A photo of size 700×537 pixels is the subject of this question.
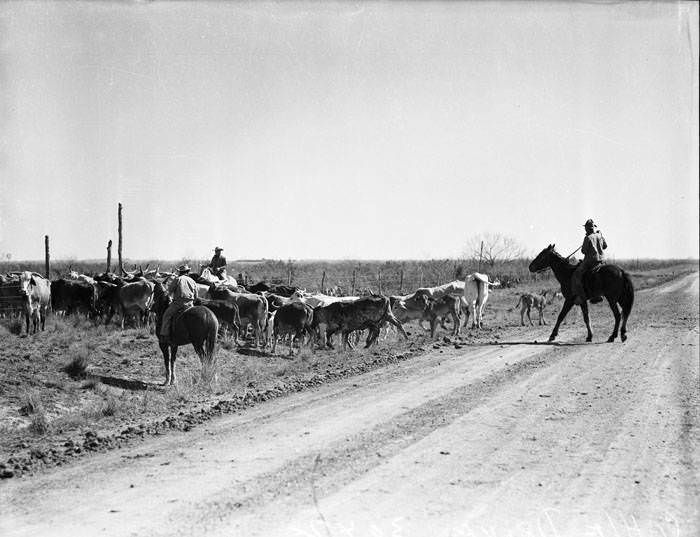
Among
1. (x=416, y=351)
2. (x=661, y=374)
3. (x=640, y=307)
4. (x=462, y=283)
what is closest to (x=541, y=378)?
(x=661, y=374)

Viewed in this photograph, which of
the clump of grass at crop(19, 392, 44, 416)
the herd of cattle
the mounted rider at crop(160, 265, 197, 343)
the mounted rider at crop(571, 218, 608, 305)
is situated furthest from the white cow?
the clump of grass at crop(19, 392, 44, 416)

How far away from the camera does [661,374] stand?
1166 centimetres

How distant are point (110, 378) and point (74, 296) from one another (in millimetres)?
10606

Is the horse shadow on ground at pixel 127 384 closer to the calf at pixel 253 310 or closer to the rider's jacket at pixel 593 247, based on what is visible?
the calf at pixel 253 310

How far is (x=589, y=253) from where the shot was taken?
58.1 ft

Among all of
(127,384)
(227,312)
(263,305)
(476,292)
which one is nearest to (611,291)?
(476,292)

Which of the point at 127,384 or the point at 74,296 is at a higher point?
the point at 74,296

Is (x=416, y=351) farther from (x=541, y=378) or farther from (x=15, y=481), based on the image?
(x=15, y=481)

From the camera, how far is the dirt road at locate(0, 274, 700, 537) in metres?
4.99

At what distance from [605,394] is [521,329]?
1276cm

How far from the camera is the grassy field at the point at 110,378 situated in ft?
28.7

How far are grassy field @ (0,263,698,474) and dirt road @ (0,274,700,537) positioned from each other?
4.15 ft

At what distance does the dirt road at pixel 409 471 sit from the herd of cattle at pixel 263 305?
7.45 metres

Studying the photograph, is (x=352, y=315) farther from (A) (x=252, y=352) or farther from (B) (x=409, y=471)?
(B) (x=409, y=471)
